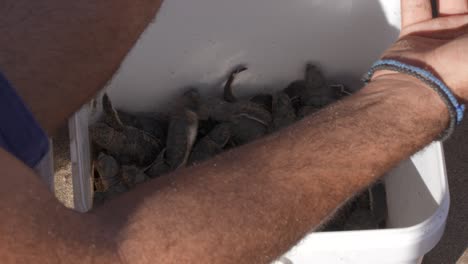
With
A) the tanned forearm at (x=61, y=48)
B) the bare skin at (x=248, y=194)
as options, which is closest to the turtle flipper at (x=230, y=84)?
the tanned forearm at (x=61, y=48)

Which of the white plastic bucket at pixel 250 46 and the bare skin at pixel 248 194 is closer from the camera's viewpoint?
the bare skin at pixel 248 194

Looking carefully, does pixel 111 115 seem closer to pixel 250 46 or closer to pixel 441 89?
pixel 250 46

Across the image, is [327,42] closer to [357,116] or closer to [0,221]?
[357,116]

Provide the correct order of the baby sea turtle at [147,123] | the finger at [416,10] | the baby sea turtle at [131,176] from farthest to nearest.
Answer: the baby sea turtle at [147,123], the baby sea turtle at [131,176], the finger at [416,10]

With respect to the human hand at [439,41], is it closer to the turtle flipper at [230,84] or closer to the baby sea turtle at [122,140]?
the turtle flipper at [230,84]

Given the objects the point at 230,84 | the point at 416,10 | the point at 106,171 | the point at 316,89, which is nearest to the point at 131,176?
the point at 106,171

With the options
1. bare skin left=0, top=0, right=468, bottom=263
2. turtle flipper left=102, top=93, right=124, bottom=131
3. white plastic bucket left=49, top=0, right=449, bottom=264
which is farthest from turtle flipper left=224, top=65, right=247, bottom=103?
bare skin left=0, top=0, right=468, bottom=263

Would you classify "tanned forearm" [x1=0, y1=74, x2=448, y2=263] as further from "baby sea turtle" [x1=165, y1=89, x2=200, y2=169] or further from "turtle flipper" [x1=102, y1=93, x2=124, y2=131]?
"turtle flipper" [x1=102, y1=93, x2=124, y2=131]
